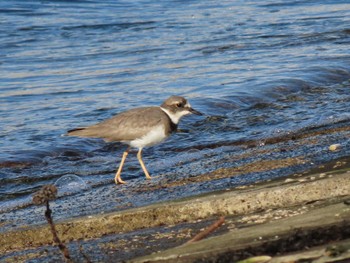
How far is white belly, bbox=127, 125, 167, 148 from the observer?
7.20 metres

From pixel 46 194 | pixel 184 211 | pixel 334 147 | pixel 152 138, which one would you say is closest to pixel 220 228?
pixel 184 211

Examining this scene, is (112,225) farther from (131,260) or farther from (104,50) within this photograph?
(104,50)

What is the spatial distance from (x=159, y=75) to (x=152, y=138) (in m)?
4.91

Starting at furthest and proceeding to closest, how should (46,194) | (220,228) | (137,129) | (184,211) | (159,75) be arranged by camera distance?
(159,75)
(137,129)
(184,211)
(220,228)
(46,194)

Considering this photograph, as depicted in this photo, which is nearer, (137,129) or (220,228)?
(220,228)

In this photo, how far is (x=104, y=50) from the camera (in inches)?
573

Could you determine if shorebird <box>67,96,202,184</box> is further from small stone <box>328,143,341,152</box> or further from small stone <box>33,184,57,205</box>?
small stone <box>33,184,57,205</box>

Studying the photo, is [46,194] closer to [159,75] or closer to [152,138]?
[152,138]

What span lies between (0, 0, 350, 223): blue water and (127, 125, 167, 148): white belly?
0.97 ft

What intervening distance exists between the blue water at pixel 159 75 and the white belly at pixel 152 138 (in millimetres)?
295

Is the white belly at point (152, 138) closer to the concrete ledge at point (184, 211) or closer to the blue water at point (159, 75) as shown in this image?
the blue water at point (159, 75)

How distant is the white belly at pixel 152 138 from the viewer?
284 inches

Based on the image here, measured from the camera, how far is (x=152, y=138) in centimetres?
722

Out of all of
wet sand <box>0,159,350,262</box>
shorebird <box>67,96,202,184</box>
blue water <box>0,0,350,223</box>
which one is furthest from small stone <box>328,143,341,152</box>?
shorebird <box>67,96,202,184</box>
